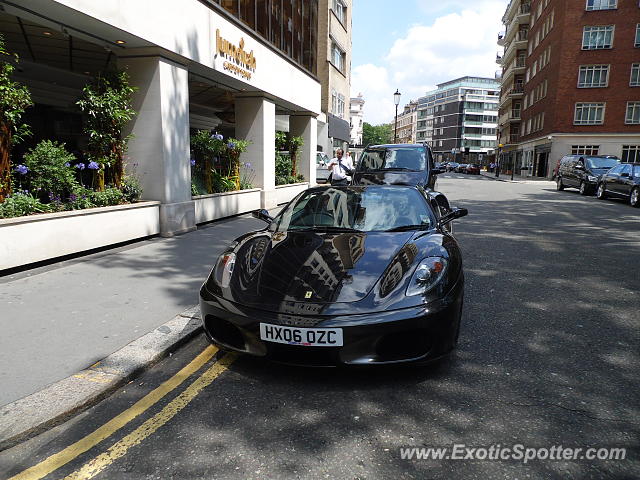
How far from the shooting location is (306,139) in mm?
18578

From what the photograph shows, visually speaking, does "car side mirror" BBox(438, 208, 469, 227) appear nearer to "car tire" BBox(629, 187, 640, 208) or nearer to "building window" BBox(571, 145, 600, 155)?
"car tire" BBox(629, 187, 640, 208)

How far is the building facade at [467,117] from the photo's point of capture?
116312 millimetres

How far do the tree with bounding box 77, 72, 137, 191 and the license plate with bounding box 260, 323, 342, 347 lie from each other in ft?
19.6

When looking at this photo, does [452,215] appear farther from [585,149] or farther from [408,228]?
[585,149]

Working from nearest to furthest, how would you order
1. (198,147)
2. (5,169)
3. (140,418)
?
(140,418), (5,169), (198,147)

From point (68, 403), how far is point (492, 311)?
3682mm

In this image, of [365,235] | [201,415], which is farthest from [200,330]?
[365,235]

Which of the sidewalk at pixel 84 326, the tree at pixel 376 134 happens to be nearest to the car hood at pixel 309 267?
the sidewalk at pixel 84 326

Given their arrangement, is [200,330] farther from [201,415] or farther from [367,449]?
[367,449]

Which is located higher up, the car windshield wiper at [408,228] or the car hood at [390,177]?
the car hood at [390,177]

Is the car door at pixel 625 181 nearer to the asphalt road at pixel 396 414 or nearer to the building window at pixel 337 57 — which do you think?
the asphalt road at pixel 396 414

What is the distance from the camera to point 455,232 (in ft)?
30.3

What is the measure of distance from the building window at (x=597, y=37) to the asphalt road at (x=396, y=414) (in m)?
43.7

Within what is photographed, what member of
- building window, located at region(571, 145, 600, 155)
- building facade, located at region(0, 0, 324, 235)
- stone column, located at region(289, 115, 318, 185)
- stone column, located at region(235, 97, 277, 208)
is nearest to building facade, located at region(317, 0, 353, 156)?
stone column, located at region(289, 115, 318, 185)
